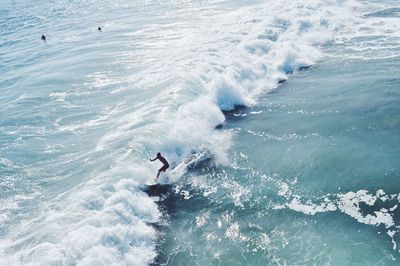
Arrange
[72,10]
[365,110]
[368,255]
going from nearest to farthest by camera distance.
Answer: [368,255], [365,110], [72,10]

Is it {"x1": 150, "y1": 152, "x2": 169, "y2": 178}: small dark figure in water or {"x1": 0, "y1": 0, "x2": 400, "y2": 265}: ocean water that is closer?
{"x1": 0, "y1": 0, "x2": 400, "y2": 265}: ocean water

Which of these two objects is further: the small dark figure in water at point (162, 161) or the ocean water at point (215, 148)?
the small dark figure in water at point (162, 161)

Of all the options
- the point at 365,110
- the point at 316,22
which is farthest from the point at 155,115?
the point at 316,22

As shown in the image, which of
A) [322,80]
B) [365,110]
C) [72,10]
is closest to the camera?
[365,110]

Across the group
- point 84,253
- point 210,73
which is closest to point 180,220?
point 84,253

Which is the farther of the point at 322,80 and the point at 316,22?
the point at 316,22

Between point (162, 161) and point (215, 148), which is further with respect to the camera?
point (215, 148)

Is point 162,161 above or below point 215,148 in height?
above

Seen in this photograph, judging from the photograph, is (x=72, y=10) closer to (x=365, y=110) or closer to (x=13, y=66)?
(x=13, y=66)
